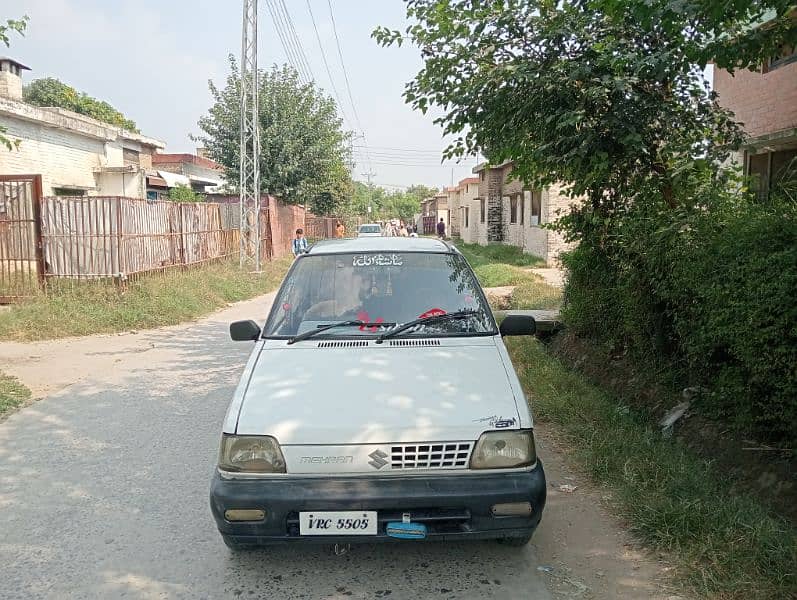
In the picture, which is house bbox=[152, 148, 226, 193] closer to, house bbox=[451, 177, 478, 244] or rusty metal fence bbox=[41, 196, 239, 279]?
house bbox=[451, 177, 478, 244]

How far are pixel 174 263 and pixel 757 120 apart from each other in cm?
1222

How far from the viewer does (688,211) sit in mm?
5469

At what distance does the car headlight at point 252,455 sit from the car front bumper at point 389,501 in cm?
6

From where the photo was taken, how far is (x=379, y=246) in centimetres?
484

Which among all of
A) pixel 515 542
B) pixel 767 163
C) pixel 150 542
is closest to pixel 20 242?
pixel 150 542

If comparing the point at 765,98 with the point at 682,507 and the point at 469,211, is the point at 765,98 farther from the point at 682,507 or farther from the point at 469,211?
the point at 469,211

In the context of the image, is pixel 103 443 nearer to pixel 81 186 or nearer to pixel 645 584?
pixel 645 584

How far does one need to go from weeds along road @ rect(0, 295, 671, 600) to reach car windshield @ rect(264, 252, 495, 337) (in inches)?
50.2

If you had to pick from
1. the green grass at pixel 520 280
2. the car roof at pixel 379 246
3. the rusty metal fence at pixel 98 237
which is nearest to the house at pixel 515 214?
the green grass at pixel 520 280

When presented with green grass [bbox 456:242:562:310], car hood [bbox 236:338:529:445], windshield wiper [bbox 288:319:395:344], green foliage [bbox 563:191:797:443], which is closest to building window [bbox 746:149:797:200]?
green grass [bbox 456:242:562:310]

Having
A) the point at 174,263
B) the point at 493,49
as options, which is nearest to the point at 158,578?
the point at 493,49

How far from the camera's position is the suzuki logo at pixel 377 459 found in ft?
10.1

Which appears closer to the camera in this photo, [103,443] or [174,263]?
[103,443]

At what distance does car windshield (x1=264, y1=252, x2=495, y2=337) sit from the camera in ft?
13.7
